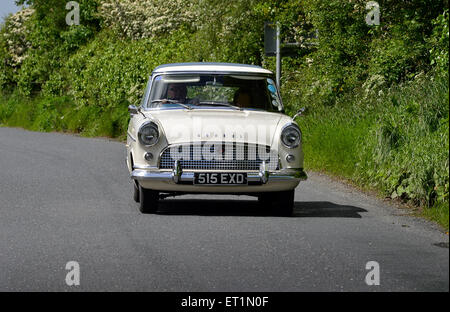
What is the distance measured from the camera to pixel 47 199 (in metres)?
12.7

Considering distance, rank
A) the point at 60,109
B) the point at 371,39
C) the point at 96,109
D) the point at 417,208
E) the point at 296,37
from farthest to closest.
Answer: the point at 60,109
the point at 96,109
the point at 296,37
the point at 371,39
the point at 417,208

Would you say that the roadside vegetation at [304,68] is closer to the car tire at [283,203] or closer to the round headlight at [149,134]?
the car tire at [283,203]

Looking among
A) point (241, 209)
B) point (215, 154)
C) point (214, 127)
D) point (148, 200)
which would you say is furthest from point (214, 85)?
point (148, 200)

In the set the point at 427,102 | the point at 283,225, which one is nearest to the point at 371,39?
the point at 427,102

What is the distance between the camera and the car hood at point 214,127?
34.6 feet

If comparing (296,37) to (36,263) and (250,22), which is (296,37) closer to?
(250,22)

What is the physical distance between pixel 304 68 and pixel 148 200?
12.5 meters

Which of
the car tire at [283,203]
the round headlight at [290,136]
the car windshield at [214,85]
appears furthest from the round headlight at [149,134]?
the car tire at [283,203]

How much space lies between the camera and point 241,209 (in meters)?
11.7

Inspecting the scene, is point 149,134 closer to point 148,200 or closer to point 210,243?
point 148,200

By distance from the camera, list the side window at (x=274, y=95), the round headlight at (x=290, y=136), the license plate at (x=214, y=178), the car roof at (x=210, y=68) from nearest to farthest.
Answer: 1. the license plate at (x=214, y=178)
2. the round headlight at (x=290, y=136)
3. the car roof at (x=210, y=68)
4. the side window at (x=274, y=95)

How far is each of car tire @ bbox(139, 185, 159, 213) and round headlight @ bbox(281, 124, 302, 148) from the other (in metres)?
1.58

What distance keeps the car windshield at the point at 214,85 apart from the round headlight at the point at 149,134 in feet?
2.39

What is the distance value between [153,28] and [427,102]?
19.5 m
